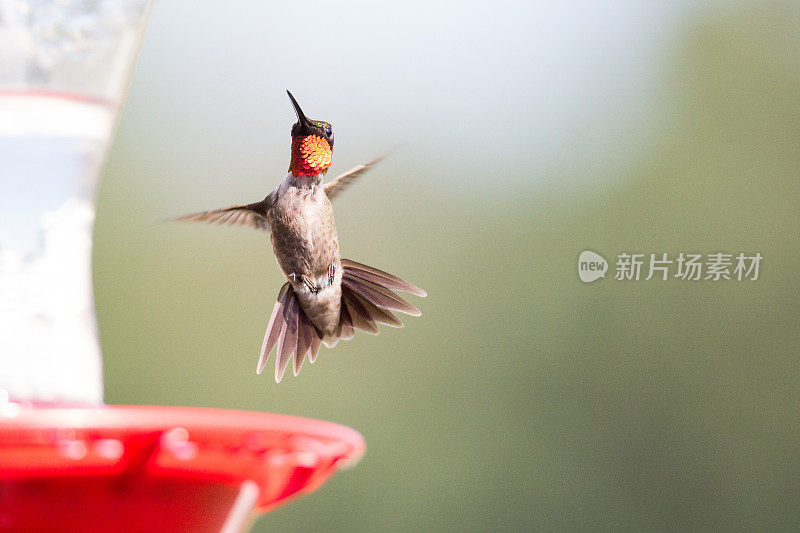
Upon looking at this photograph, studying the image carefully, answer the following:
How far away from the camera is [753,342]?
7.35 meters

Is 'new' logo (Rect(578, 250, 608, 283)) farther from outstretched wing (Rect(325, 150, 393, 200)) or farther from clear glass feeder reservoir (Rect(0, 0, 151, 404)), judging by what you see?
clear glass feeder reservoir (Rect(0, 0, 151, 404))

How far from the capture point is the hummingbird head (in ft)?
5.37

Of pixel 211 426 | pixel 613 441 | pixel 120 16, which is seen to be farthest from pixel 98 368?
pixel 613 441

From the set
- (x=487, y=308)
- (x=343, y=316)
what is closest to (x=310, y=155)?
(x=343, y=316)

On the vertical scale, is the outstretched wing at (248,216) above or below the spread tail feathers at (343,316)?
above

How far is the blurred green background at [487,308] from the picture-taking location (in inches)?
262

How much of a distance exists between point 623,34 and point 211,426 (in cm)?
907

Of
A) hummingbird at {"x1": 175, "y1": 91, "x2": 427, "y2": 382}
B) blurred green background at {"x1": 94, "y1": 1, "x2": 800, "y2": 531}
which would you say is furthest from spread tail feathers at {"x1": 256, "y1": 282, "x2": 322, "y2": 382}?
blurred green background at {"x1": 94, "y1": 1, "x2": 800, "y2": 531}

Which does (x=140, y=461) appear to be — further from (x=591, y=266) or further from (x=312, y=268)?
(x=591, y=266)

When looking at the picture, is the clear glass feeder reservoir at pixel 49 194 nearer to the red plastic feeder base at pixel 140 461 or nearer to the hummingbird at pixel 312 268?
the red plastic feeder base at pixel 140 461

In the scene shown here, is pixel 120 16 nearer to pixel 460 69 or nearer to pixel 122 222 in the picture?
pixel 122 222

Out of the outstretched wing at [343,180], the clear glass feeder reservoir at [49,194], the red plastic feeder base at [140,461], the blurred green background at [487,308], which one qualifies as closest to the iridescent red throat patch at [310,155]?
the outstretched wing at [343,180]

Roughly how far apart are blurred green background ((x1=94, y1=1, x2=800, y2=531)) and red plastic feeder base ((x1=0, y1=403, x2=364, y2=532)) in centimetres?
543

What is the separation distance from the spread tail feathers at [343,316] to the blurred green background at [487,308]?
4.39 m
